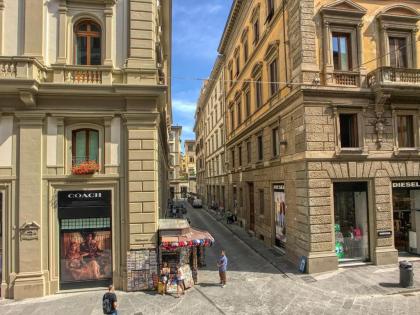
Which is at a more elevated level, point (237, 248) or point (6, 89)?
point (6, 89)

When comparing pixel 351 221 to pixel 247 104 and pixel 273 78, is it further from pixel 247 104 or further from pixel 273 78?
pixel 247 104

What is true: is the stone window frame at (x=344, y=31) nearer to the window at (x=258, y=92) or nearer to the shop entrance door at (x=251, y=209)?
the window at (x=258, y=92)

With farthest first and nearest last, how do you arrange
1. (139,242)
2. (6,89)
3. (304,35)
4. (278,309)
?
(304,35)
(139,242)
(6,89)
(278,309)

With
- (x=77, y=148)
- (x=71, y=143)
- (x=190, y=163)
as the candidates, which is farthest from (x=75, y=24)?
(x=190, y=163)

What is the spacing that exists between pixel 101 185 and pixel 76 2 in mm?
7541

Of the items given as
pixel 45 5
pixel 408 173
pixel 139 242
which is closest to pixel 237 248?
pixel 139 242

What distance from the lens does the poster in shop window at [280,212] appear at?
17.2 meters

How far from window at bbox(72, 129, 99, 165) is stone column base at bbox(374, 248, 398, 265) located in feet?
44.0

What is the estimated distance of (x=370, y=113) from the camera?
48.3ft

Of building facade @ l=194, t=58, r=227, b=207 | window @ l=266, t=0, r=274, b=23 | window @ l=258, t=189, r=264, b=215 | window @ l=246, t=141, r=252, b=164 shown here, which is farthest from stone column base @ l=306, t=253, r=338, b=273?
building facade @ l=194, t=58, r=227, b=207

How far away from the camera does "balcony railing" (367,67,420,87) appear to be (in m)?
14.2

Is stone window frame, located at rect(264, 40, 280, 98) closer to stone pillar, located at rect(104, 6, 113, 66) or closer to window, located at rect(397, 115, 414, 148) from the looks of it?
window, located at rect(397, 115, 414, 148)

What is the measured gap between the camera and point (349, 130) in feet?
49.4

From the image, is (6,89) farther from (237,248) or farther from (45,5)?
(237,248)
